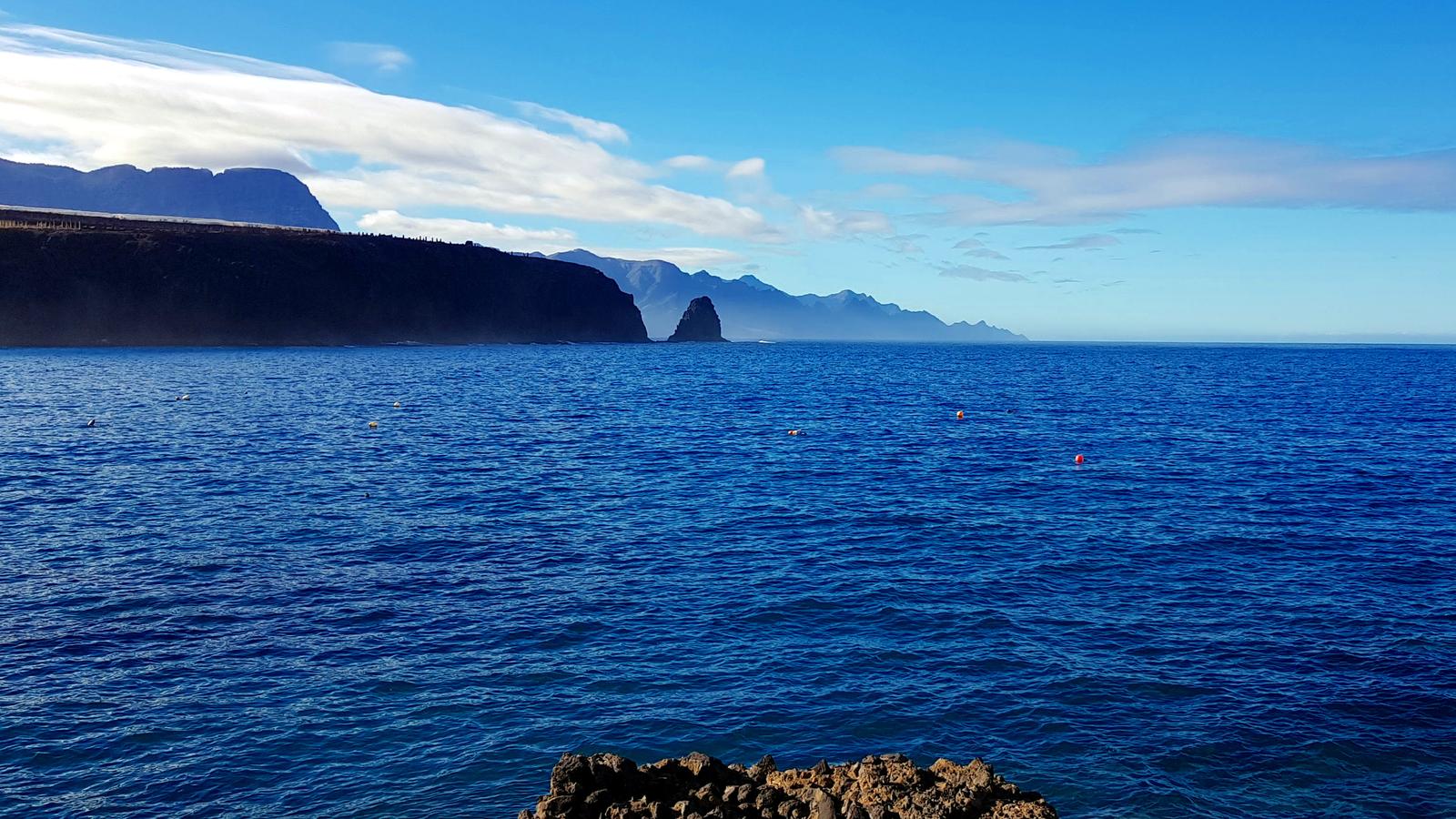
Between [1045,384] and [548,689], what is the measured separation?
10777 centimetres

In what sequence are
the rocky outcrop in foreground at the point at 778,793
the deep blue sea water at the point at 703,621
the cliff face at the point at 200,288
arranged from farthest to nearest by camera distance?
1. the cliff face at the point at 200,288
2. the deep blue sea water at the point at 703,621
3. the rocky outcrop in foreground at the point at 778,793

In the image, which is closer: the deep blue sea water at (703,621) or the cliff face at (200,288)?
the deep blue sea water at (703,621)

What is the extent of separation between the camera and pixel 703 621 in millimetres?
20922

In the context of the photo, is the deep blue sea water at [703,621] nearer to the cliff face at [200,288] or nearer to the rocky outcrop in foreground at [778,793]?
the rocky outcrop in foreground at [778,793]

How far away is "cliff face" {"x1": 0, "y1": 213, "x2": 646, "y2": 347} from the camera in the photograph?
135 meters

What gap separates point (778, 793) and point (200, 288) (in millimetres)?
168778

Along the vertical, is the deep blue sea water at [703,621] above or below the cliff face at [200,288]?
below

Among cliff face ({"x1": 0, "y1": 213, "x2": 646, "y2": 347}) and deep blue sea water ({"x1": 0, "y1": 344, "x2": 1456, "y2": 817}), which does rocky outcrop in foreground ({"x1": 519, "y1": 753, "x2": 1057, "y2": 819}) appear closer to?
deep blue sea water ({"x1": 0, "y1": 344, "x2": 1456, "y2": 817})

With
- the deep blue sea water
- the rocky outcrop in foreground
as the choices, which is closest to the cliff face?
the deep blue sea water

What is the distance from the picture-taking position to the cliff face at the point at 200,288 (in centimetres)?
13525

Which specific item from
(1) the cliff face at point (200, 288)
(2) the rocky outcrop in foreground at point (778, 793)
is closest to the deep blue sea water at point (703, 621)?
(2) the rocky outcrop in foreground at point (778, 793)

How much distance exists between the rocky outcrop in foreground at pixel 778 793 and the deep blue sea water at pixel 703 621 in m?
2.87

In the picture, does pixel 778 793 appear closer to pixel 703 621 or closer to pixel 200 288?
pixel 703 621

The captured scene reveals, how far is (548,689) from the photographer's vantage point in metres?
17.0
